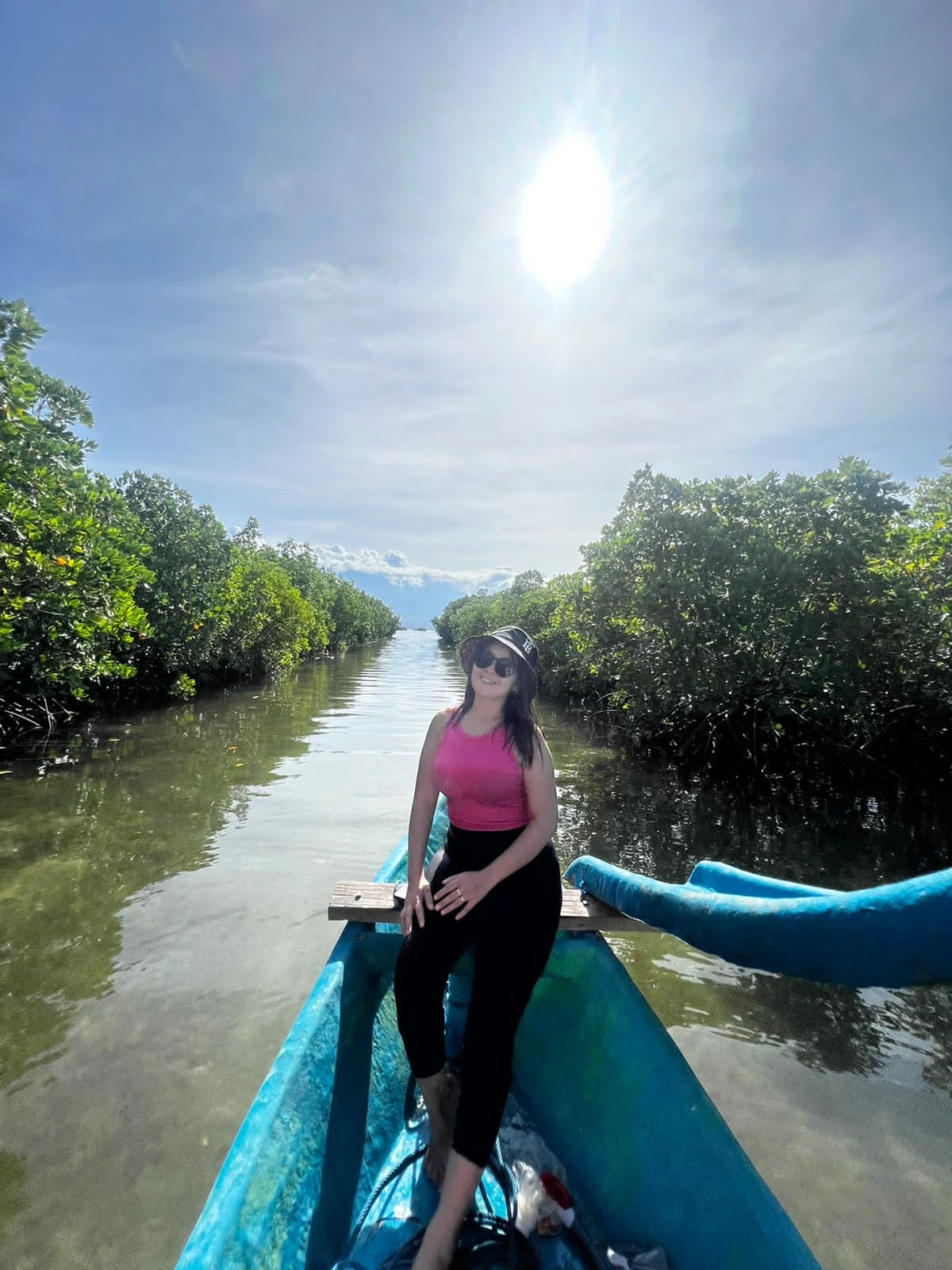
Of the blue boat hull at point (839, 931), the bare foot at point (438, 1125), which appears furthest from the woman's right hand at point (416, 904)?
the blue boat hull at point (839, 931)

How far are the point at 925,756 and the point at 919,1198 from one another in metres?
13.2

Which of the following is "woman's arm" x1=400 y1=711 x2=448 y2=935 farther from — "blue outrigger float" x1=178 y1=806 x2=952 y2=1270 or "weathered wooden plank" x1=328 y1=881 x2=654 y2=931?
"blue outrigger float" x1=178 y1=806 x2=952 y2=1270

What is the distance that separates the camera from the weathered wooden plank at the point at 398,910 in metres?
2.55

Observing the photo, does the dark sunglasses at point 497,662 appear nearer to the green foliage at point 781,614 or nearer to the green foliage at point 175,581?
the green foliage at point 781,614

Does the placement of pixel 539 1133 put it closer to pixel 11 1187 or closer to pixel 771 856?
pixel 11 1187

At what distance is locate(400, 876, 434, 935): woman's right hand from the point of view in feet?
7.48

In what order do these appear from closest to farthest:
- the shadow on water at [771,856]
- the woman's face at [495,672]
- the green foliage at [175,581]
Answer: the woman's face at [495,672] → the shadow on water at [771,856] → the green foliage at [175,581]

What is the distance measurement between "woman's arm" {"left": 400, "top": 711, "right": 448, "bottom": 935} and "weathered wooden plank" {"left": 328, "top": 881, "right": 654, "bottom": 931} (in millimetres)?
90

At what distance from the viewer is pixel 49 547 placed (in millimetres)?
8984

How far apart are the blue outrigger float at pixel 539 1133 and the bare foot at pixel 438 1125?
9cm

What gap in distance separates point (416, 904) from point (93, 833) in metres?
6.17

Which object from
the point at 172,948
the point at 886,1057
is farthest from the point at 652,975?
the point at 172,948

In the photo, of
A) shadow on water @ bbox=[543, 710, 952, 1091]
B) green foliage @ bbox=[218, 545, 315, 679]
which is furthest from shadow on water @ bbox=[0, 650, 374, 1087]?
green foliage @ bbox=[218, 545, 315, 679]

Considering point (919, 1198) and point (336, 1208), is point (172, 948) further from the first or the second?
point (919, 1198)
